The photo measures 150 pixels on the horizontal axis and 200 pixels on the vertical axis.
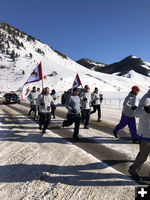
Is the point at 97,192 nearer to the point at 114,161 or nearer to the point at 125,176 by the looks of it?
the point at 125,176

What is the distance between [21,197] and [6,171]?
104cm

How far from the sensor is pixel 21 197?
2.50m

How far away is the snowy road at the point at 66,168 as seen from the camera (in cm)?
259

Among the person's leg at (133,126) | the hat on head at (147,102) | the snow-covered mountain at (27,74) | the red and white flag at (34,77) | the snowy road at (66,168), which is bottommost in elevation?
the snowy road at (66,168)

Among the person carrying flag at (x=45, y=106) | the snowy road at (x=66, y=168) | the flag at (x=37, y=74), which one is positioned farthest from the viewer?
the flag at (x=37, y=74)

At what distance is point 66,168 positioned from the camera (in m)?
3.38

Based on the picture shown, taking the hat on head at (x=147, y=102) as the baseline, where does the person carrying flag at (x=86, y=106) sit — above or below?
below

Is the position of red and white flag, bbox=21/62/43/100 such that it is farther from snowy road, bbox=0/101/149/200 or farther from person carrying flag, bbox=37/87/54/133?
snowy road, bbox=0/101/149/200

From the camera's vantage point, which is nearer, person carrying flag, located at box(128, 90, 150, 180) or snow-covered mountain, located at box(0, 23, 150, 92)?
person carrying flag, located at box(128, 90, 150, 180)

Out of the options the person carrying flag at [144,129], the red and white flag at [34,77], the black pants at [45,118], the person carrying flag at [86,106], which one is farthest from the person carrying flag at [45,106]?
the person carrying flag at [144,129]

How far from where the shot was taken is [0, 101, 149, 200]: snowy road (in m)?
2.59

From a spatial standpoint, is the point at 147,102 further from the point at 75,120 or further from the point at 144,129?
the point at 75,120

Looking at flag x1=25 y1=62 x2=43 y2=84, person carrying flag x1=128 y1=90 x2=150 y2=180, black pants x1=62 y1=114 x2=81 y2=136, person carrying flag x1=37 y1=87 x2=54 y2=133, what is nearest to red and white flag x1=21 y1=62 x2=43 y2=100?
flag x1=25 y1=62 x2=43 y2=84

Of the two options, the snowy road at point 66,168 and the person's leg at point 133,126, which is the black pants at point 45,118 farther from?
the person's leg at point 133,126
